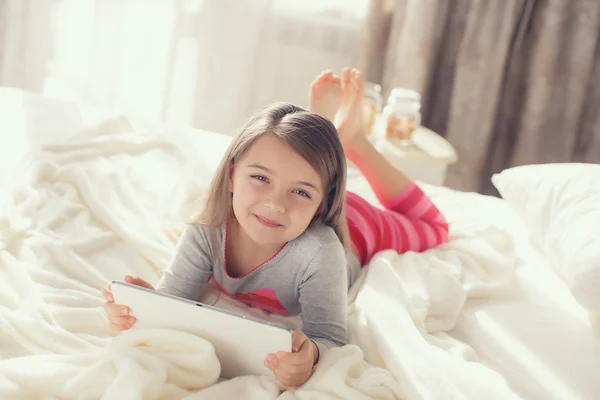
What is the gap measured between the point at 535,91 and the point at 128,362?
206 centimetres

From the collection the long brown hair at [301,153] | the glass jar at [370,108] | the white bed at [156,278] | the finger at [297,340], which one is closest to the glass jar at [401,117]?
the glass jar at [370,108]

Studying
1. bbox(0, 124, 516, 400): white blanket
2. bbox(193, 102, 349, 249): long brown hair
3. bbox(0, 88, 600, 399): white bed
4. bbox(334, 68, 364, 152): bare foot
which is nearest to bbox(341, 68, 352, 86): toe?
bbox(334, 68, 364, 152): bare foot

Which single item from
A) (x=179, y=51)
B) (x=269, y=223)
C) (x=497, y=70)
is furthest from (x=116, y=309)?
(x=497, y=70)

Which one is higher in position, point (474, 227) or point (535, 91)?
point (535, 91)

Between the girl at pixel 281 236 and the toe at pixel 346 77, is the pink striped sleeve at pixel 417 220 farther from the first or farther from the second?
the toe at pixel 346 77

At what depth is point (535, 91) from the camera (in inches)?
99.2

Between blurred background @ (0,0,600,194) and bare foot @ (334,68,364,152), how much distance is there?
0.99 metres

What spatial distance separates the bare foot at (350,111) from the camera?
4.98 feet

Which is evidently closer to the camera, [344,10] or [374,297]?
[374,297]

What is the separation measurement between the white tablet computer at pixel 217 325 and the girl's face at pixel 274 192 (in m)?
0.18

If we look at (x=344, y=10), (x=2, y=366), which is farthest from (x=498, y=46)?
(x=2, y=366)

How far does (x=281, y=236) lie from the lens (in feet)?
3.46

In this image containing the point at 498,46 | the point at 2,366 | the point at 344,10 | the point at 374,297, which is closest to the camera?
the point at 2,366

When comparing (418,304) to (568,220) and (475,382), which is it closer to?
(475,382)
